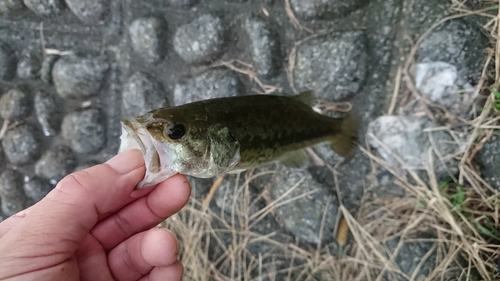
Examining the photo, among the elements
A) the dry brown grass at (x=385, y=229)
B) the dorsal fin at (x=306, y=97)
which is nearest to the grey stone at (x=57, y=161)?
the dry brown grass at (x=385, y=229)

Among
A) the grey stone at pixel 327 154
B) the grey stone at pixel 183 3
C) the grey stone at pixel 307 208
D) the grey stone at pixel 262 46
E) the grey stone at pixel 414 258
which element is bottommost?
the grey stone at pixel 414 258

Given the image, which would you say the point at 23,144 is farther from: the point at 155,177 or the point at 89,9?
the point at 155,177

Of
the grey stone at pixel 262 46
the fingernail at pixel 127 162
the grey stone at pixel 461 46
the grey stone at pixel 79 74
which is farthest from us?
the grey stone at pixel 79 74

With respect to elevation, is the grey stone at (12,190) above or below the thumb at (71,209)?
below

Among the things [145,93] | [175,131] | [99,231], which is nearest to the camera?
[175,131]

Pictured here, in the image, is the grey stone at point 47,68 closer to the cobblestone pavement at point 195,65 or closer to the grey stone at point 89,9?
the cobblestone pavement at point 195,65

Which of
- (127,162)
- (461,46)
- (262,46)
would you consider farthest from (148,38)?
(461,46)

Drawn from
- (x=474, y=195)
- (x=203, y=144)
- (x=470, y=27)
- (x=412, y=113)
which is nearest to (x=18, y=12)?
(x=203, y=144)
